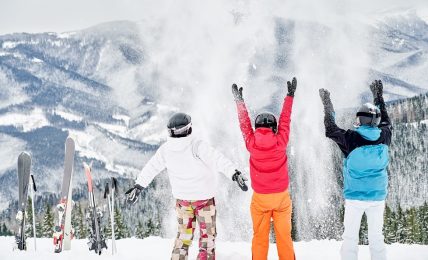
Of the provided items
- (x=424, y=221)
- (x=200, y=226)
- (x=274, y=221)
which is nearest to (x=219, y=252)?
(x=200, y=226)

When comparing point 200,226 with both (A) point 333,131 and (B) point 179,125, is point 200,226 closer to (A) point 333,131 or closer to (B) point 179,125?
(B) point 179,125

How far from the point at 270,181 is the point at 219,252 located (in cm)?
194

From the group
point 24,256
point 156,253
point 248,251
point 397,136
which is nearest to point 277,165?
point 248,251

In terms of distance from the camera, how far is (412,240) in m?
46.1

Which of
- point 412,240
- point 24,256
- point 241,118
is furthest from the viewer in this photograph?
point 412,240

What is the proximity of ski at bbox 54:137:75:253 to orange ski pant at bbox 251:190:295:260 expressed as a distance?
16.1 ft

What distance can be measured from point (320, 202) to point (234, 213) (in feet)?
112

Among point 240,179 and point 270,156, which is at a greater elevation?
point 270,156

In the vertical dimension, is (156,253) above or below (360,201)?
below

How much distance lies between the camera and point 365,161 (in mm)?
6395

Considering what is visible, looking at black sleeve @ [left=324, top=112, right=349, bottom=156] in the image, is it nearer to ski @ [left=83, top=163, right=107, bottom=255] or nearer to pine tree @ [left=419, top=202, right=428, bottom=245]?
ski @ [left=83, top=163, right=107, bottom=255]

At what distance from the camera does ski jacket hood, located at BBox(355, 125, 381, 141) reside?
637 cm

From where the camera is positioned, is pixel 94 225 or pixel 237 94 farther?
pixel 94 225

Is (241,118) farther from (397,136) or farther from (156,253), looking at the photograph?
(397,136)
